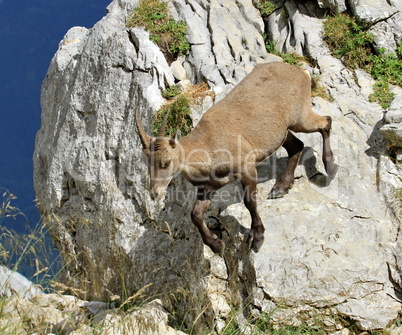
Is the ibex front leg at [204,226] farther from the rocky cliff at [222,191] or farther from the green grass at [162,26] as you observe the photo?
the green grass at [162,26]

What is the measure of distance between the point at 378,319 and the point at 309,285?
33.0 inches

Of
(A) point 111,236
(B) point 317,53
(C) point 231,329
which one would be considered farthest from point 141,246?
(B) point 317,53

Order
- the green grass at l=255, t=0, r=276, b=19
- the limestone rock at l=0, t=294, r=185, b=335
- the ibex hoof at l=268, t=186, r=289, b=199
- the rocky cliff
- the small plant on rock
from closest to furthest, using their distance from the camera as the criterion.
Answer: the limestone rock at l=0, t=294, r=185, b=335 → the rocky cliff → the ibex hoof at l=268, t=186, r=289, b=199 → the small plant on rock → the green grass at l=255, t=0, r=276, b=19

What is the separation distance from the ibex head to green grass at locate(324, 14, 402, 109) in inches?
166

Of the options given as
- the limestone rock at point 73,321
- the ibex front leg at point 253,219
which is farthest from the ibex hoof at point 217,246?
the limestone rock at point 73,321

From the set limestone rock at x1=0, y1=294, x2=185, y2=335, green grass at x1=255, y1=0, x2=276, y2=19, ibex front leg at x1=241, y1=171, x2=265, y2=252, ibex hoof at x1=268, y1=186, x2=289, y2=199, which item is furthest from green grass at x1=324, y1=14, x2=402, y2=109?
limestone rock at x1=0, y1=294, x2=185, y2=335

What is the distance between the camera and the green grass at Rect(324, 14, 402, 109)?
9148 mm

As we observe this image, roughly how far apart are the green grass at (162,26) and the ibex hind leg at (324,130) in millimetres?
3181

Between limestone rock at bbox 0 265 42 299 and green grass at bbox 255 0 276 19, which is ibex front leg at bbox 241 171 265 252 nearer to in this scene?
limestone rock at bbox 0 265 42 299

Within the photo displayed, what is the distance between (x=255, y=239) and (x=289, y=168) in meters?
1.31

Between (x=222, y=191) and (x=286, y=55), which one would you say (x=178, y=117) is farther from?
(x=286, y=55)

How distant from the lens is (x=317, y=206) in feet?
22.1

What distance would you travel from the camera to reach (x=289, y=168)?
7.09 m

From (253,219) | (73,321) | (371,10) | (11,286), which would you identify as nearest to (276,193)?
(253,219)
